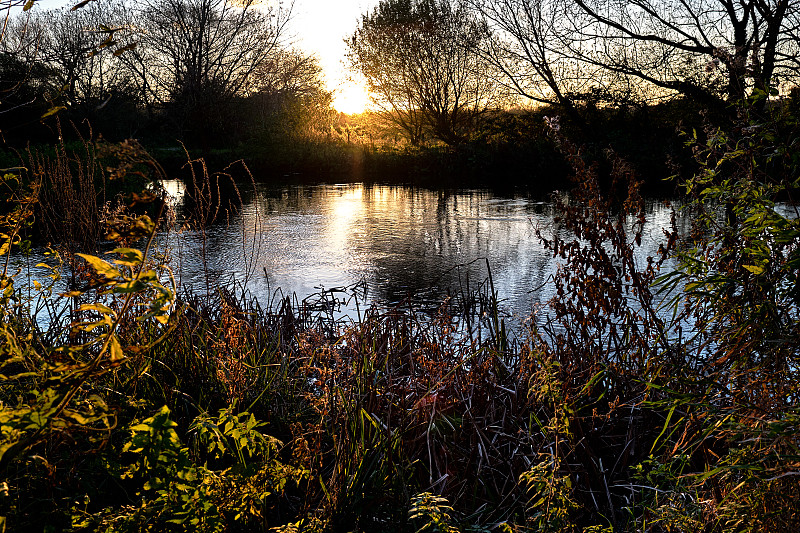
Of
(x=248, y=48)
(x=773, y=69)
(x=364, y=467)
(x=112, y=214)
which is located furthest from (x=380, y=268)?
(x=248, y=48)

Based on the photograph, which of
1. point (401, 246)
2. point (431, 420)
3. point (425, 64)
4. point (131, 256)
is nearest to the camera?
point (131, 256)

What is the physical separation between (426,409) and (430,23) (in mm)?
20874

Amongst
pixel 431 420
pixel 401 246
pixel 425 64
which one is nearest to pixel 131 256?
pixel 431 420

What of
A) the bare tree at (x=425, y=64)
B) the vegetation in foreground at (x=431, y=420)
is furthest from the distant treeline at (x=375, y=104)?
the vegetation in foreground at (x=431, y=420)

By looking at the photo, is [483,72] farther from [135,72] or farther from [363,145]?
[135,72]

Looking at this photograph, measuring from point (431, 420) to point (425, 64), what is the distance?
21.1 m

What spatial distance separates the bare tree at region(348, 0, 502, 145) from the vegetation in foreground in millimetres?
19142

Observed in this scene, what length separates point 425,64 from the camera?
22.4 meters

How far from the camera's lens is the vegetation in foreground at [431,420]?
62.9 inches

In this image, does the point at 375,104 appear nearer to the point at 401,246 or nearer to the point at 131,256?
the point at 401,246

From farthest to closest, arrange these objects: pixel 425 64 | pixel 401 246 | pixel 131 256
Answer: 1. pixel 425 64
2. pixel 401 246
3. pixel 131 256

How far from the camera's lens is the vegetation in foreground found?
160cm

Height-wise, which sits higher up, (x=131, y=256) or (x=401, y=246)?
(x=131, y=256)

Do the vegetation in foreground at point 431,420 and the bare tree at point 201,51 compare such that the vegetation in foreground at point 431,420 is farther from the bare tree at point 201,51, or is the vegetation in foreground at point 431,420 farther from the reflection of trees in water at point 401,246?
the bare tree at point 201,51
